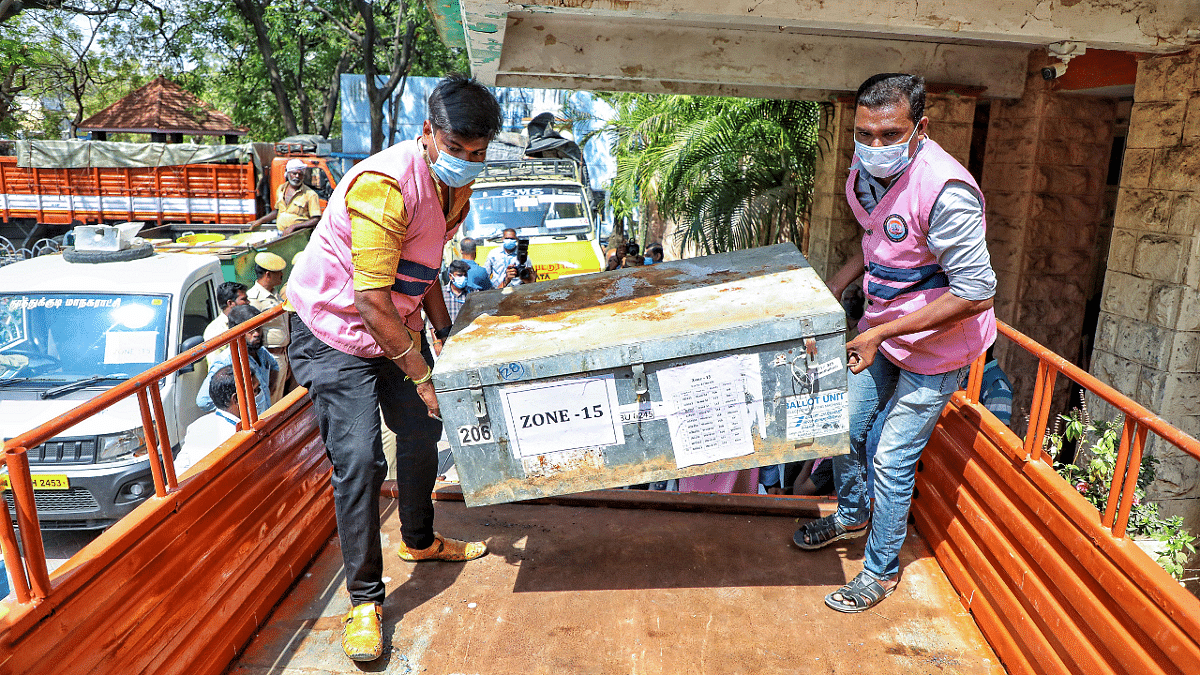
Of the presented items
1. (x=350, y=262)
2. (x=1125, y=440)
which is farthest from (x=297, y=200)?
(x=1125, y=440)

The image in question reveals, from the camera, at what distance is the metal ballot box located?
248 cm

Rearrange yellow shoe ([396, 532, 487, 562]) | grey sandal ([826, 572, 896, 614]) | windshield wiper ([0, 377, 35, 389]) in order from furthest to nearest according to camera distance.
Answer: windshield wiper ([0, 377, 35, 389]), yellow shoe ([396, 532, 487, 562]), grey sandal ([826, 572, 896, 614])

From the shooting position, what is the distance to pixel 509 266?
347 inches

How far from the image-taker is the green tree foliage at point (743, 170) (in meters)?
7.14

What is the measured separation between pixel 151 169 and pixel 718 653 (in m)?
14.8

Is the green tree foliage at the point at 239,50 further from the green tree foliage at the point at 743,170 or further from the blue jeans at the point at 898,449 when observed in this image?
the blue jeans at the point at 898,449

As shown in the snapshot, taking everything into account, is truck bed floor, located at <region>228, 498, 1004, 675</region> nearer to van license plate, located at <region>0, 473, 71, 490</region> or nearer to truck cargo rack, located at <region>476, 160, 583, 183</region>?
van license plate, located at <region>0, 473, 71, 490</region>

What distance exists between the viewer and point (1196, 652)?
1.75m

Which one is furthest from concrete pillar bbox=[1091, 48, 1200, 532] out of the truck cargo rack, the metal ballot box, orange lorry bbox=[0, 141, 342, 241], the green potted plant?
orange lorry bbox=[0, 141, 342, 241]

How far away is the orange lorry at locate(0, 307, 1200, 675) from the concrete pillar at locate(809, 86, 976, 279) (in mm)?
2894

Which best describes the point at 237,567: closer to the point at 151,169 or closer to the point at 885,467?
the point at 885,467

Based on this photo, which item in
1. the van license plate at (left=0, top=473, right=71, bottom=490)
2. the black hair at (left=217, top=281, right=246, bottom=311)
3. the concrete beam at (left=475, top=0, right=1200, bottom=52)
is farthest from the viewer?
the black hair at (left=217, top=281, right=246, bottom=311)

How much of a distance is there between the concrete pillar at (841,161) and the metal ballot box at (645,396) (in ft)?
11.4

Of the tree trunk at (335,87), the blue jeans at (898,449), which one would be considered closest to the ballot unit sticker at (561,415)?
the blue jeans at (898,449)
